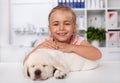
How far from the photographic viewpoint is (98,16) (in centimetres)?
344

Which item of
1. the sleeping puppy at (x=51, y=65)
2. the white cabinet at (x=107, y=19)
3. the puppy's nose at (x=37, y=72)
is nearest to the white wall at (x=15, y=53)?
the white cabinet at (x=107, y=19)

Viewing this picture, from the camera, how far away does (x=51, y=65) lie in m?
0.57

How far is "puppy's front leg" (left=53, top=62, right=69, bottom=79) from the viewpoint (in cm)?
53

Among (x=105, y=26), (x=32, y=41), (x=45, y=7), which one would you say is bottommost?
(x=32, y=41)

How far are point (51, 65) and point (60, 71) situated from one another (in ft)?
0.09

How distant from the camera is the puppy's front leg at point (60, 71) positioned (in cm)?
53

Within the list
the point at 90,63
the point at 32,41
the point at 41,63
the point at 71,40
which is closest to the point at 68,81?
the point at 41,63

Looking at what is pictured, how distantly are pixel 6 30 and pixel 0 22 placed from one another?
15 centimetres

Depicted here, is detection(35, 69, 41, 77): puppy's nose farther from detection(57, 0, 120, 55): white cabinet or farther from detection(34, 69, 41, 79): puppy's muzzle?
detection(57, 0, 120, 55): white cabinet

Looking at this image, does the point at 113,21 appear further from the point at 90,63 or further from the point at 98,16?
the point at 90,63

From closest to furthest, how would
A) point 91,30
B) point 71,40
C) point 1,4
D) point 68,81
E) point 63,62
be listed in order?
point 68,81 < point 63,62 < point 71,40 < point 91,30 < point 1,4

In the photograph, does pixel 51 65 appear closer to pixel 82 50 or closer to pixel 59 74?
pixel 59 74

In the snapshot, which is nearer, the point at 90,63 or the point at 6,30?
the point at 90,63

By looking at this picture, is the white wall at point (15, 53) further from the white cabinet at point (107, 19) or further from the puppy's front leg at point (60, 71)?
the puppy's front leg at point (60, 71)
